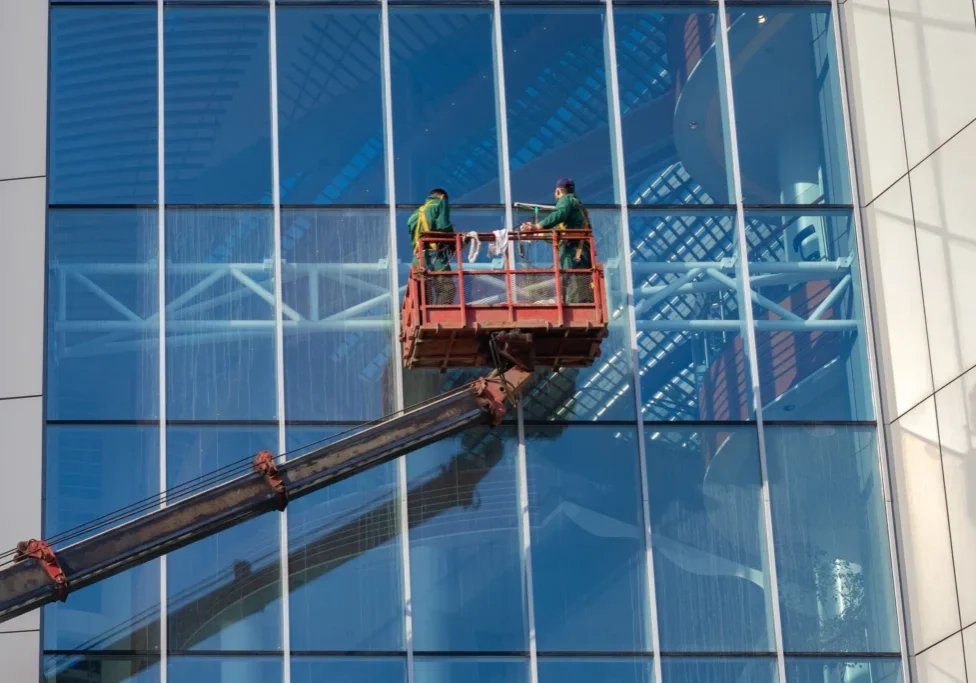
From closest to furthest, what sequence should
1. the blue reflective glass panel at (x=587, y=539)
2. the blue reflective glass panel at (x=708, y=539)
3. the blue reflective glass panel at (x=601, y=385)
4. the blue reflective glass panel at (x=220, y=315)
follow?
the blue reflective glass panel at (x=587, y=539) → the blue reflective glass panel at (x=708, y=539) → the blue reflective glass panel at (x=220, y=315) → the blue reflective glass panel at (x=601, y=385)

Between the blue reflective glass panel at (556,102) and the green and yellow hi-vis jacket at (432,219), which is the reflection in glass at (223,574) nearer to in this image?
the green and yellow hi-vis jacket at (432,219)

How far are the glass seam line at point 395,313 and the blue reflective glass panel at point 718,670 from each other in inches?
153

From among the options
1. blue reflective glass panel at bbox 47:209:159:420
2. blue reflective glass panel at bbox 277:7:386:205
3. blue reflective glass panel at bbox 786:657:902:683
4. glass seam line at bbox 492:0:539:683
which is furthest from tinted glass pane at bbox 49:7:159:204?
blue reflective glass panel at bbox 786:657:902:683

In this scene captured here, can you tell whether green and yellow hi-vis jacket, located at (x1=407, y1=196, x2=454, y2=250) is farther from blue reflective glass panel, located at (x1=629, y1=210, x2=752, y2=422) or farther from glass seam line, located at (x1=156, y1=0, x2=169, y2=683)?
glass seam line, located at (x1=156, y1=0, x2=169, y2=683)

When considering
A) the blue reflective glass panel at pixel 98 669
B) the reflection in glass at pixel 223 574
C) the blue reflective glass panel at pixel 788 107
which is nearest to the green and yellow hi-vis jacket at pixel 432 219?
the reflection in glass at pixel 223 574

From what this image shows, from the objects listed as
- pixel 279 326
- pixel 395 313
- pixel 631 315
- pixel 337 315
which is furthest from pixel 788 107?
pixel 279 326

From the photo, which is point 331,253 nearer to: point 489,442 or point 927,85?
point 489,442

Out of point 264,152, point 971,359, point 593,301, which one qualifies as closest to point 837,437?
point 971,359

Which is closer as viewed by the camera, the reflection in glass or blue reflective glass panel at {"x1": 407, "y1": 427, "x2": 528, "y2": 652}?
the reflection in glass

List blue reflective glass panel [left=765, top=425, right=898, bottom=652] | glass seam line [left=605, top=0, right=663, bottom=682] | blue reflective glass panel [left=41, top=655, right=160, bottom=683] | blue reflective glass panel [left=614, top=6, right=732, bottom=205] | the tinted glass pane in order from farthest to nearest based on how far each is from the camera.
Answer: blue reflective glass panel [left=614, top=6, right=732, bottom=205]
the tinted glass pane
blue reflective glass panel [left=765, top=425, right=898, bottom=652]
glass seam line [left=605, top=0, right=663, bottom=682]
blue reflective glass panel [left=41, top=655, right=160, bottom=683]

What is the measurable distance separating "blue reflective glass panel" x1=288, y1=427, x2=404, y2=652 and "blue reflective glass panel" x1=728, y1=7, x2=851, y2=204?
7940 mm

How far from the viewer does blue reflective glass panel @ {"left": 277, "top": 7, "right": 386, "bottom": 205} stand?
1276 inches

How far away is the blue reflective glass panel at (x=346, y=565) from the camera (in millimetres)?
30031

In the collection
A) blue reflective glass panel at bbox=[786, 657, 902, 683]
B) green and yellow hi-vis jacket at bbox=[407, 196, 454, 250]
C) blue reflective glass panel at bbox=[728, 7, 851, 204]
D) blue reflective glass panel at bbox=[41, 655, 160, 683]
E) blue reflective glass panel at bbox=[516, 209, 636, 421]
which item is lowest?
blue reflective glass panel at bbox=[786, 657, 902, 683]
